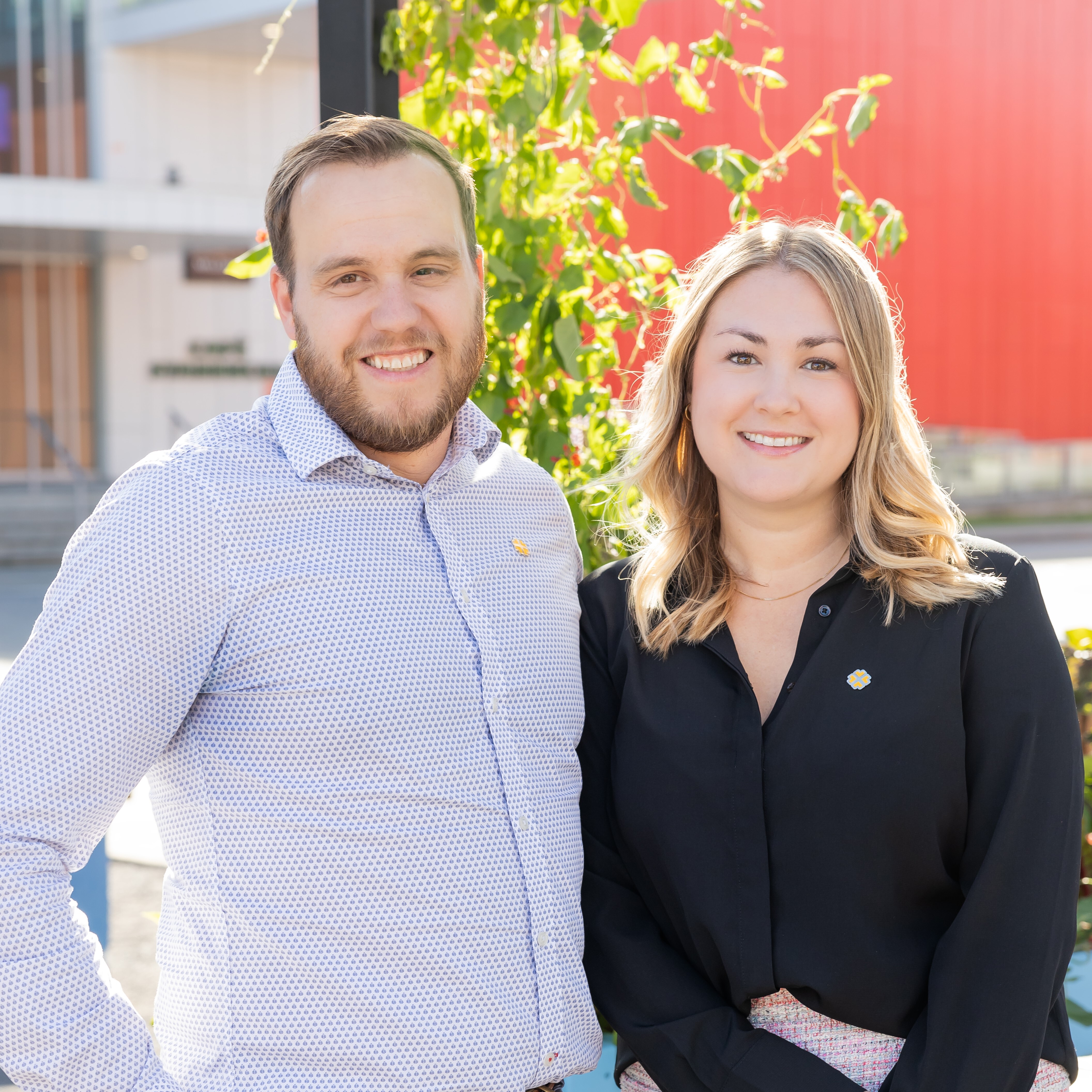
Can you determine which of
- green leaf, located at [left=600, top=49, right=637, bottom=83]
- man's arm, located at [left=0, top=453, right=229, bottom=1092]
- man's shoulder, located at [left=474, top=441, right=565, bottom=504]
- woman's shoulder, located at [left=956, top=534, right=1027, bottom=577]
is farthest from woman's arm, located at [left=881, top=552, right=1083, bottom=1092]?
green leaf, located at [left=600, top=49, right=637, bottom=83]

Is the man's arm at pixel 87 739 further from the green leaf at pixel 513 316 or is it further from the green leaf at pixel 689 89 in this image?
the green leaf at pixel 689 89

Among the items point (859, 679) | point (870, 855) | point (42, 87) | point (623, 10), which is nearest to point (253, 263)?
point (623, 10)

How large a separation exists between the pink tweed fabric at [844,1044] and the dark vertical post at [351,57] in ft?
5.74

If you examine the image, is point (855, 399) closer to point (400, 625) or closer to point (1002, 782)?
point (1002, 782)

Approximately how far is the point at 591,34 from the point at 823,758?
1.57m

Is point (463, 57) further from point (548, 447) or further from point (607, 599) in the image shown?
point (607, 599)

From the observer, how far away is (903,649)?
69.8 inches

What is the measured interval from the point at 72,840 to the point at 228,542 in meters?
0.42

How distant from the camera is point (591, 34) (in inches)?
101

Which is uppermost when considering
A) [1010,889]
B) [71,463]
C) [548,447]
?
[548,447]

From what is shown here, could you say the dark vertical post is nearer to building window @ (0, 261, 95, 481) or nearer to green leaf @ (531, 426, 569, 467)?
green leaf @ (531, 426, 569, 467)

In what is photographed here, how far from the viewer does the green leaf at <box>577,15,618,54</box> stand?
2.56 metres

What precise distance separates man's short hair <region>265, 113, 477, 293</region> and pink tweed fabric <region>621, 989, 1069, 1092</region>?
1217 mm

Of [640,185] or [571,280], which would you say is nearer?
[571,280]
